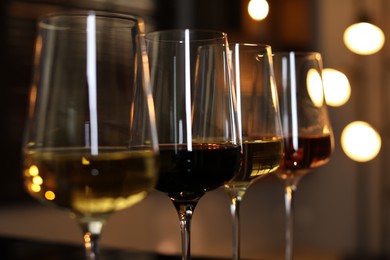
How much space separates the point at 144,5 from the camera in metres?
3.38

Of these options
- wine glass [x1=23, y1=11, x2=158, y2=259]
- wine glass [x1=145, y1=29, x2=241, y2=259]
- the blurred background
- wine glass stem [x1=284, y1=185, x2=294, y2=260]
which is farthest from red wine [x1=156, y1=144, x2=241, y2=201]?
the blurred background

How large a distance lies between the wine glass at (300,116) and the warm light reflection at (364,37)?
2733 mm

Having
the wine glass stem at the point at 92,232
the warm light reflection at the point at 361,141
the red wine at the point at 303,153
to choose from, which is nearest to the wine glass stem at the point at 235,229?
the red wine at the point at 303,153

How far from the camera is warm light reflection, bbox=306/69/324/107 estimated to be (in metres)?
0.91

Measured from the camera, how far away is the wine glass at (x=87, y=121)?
0.51 m

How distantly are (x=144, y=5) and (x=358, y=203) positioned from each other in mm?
2311

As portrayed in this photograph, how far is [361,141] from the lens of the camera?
400 cm

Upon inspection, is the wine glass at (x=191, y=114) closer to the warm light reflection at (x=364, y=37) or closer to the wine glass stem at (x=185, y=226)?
the wine glass stem at (x=185, y=226)

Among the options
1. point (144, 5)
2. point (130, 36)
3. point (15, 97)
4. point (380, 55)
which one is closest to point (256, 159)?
point (130, 36)

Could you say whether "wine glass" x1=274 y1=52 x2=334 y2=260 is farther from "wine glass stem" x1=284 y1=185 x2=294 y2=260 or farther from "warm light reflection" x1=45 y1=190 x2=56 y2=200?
"warm light reflection" x1=45 y1=190 x2=56 y2=200

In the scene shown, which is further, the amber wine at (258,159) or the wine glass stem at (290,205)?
the wine glass stem at (290,205)

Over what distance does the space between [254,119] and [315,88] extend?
18cm

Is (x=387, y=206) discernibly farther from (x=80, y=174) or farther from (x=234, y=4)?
(x=80, y=174)

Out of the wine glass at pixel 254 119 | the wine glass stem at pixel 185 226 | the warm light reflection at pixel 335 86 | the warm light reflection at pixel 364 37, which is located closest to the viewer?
the wine glass stem at pixel 185 226
